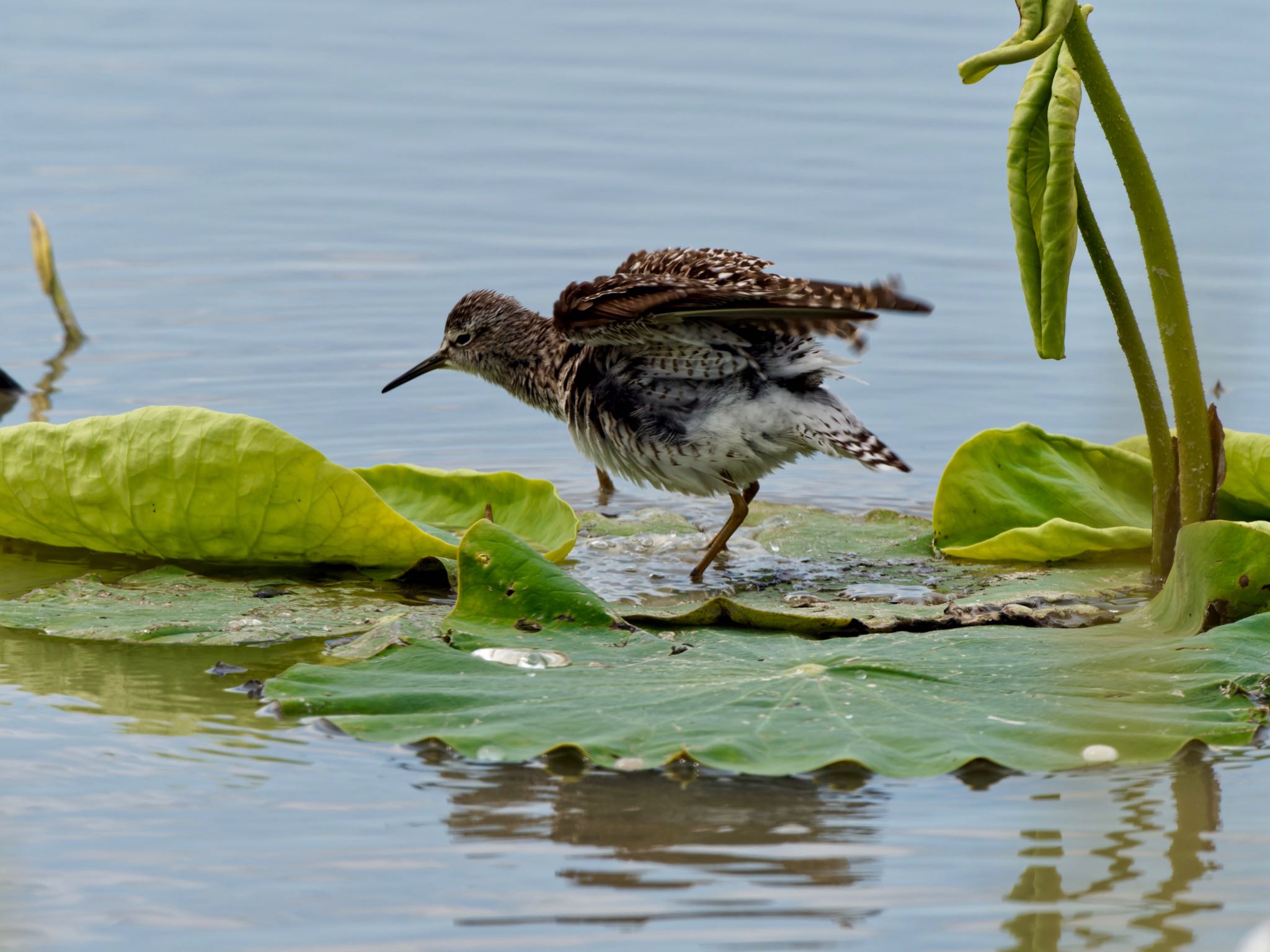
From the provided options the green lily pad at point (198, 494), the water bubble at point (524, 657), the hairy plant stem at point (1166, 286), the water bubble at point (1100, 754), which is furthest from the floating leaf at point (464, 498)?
the water bubble at point (1100, 754)

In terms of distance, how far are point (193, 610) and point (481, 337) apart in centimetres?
335

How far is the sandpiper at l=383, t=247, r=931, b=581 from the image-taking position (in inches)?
236

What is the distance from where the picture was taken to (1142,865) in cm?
362

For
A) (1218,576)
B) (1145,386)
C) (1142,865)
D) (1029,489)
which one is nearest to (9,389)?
(1029,489)

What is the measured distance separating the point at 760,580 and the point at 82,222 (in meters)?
6.69

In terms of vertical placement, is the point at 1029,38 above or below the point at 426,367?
above

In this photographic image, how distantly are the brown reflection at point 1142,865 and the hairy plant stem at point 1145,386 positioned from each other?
1.25 meters

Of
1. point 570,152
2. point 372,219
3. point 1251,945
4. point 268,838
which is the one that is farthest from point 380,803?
point 570,152

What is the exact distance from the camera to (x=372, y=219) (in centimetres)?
1122

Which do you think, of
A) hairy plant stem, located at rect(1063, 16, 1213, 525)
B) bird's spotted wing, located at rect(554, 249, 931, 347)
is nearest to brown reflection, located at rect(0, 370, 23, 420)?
bird's spotted wing, located at rect(554, 249, 931, 347)

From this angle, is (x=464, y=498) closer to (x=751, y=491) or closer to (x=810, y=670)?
(x=751, y=491)

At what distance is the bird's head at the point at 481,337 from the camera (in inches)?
320

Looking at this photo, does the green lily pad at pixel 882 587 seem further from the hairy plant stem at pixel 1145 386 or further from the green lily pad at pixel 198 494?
the green lily pad at pixel 198 494

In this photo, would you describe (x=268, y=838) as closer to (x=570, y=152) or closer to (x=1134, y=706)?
(x=1134, y=706)
